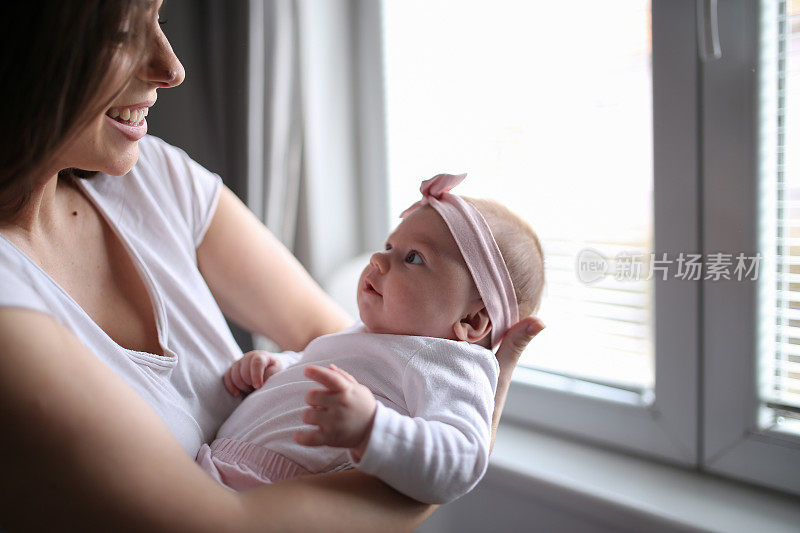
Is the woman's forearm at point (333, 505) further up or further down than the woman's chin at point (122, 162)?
further down

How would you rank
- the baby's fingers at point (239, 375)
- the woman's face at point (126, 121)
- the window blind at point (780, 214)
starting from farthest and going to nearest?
the window blind at point (780, 214) → the baby's fingers at point (239, 375) → the woman's face at point (126, 121)

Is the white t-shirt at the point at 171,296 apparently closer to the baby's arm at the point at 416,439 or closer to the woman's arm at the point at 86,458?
the woman's arm at the point at 86,458

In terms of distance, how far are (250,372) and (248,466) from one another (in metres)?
0.23

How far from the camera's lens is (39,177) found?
2.87ft

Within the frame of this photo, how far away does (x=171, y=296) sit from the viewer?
1.10 meters

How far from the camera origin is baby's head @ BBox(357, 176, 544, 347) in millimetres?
1021

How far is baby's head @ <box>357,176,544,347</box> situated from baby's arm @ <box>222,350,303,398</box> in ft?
0.68

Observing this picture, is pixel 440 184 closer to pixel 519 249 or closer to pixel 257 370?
pixel 519 249

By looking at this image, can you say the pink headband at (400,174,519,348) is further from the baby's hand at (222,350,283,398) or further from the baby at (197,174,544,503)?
the baby's hand at (222,350,283,398)

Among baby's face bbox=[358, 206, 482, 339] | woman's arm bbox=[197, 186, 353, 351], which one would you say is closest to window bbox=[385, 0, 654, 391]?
baby's face bbox=[358, 206, 482, 339]

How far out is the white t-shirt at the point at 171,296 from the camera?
942 millimetres

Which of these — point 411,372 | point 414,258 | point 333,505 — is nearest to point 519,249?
point 414,258

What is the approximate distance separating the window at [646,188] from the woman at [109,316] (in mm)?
604

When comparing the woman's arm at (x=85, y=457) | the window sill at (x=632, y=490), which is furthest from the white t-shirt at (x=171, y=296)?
the window sill at (x=632, y=490)
